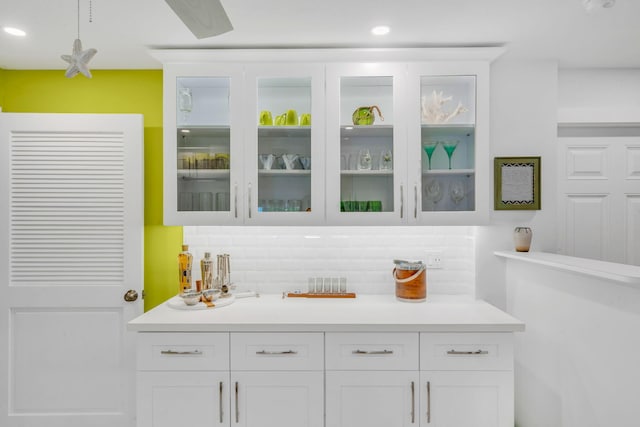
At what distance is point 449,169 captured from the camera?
7.27 feet

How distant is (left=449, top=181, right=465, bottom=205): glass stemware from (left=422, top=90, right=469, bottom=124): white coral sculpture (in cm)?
38

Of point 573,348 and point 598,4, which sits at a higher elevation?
point 598,4

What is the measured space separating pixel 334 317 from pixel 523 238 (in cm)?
125

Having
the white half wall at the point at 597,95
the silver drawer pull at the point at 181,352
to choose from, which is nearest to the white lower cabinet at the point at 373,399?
the silver drawer pull at the point at 181,352

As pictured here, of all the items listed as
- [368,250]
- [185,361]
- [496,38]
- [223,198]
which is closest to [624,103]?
[496,38]

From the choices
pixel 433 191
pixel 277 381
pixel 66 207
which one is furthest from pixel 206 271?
pixel 433 191

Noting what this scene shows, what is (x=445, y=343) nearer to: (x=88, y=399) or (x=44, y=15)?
(x=88, y=399)

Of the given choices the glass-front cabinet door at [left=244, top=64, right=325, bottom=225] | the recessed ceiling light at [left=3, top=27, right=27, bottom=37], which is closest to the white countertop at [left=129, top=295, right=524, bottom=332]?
the glass-front cabinet door at [left=244, top=64, right=325, bottom=225]

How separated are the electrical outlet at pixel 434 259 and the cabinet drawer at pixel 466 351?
66cm

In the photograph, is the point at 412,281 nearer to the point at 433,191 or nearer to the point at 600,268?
the point at 433,191

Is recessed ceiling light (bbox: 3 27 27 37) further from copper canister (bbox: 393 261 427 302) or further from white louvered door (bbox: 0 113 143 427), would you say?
copper canister (bbox: 393 261 427 302)

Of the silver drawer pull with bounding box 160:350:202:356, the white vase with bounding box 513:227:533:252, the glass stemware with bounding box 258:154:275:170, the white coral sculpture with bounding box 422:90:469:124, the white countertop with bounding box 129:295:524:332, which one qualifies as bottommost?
the silver drawer pull with bounding box 160:350:202:356

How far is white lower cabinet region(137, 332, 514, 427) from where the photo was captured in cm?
184

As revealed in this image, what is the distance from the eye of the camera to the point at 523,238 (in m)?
2.22
